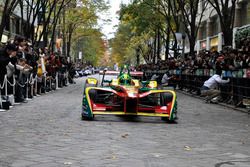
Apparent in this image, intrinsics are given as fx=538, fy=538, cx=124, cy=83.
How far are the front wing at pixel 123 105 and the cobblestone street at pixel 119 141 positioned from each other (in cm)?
25

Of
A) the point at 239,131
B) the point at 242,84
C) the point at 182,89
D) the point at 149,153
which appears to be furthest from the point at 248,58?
the point at 182,89

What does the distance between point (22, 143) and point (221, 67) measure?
1226 centimetres

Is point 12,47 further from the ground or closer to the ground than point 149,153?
further from the ground

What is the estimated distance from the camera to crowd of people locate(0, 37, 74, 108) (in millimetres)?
15242

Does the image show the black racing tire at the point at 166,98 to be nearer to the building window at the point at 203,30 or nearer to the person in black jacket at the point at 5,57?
the person in black jacket at the point at 5,57

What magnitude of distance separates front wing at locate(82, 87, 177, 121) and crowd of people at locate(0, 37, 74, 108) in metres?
3.21

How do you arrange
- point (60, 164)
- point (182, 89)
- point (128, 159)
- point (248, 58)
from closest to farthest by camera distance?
point (60, 164) < point (128, 159) < point (248, 58) < point (182, 89)

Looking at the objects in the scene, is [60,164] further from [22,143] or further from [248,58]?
[248,58]

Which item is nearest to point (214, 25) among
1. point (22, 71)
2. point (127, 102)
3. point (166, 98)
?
point (22, 71)

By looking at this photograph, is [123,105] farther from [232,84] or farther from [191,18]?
[191,18]

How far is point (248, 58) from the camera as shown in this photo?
16750 millimetres

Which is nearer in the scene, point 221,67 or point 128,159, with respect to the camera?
point 128,159

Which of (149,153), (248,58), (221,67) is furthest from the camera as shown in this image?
(221,67)

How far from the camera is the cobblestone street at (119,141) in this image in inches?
287
